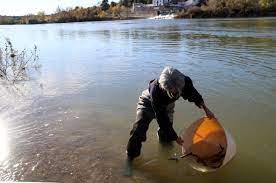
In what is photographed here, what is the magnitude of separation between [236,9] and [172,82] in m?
72.7

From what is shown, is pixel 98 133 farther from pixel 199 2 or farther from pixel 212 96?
pixel 199 2

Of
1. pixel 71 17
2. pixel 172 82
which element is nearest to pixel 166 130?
pixel 172 82

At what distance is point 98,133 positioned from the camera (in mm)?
7121

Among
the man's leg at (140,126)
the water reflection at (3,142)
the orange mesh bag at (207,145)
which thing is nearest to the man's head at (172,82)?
the orange mesh bag at (207,145)

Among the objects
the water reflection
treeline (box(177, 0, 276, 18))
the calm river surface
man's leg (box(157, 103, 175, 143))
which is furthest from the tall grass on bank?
treeline (box(177, 0, 276, 18))

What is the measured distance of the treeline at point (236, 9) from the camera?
2810 inches

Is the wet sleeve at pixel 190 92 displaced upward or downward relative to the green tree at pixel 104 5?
downward

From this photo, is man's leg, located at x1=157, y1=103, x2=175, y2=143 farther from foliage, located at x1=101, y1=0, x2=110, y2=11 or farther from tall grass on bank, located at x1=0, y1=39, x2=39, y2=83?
foliage, located at x1=101, y1=0, x2=110, y2=11

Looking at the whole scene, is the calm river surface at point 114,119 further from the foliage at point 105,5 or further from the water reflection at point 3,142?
the foliage at point 105,5

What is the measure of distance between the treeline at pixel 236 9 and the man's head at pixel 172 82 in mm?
69692

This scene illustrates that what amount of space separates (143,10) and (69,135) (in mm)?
111956

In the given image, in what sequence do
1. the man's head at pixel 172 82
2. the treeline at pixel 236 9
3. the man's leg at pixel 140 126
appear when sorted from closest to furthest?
the man's head at pixel 172 82
the man's leg at pixel 140 126
the treeline at pixel 236 9

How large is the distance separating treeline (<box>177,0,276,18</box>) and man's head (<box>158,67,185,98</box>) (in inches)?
2744

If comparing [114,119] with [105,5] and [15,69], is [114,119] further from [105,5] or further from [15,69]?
[105,5]
